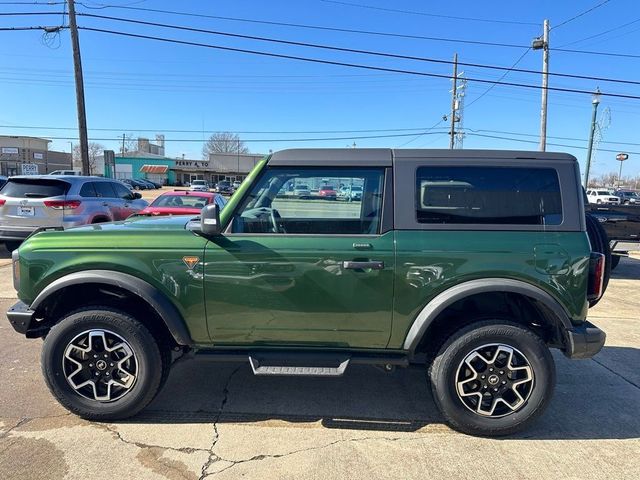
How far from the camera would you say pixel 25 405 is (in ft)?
10.8

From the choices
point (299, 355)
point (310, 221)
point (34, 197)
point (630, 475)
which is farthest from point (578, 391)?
point (34, 197)

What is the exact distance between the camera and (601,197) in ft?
136

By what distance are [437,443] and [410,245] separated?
1.36 m

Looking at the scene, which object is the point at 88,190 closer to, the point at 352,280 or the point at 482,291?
the point at 352,280

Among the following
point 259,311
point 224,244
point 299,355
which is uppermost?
point 224,244

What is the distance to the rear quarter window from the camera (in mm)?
8453

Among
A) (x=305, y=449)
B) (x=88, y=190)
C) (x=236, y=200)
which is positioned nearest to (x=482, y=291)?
(x=305, y=449)

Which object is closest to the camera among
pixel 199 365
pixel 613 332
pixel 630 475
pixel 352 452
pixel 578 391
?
pixel 630 475

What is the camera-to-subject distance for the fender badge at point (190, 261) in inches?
116

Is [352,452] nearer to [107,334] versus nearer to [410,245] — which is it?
[410,245]

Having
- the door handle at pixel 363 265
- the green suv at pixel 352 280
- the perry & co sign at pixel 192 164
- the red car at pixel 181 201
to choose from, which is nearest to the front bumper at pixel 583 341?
the green suv at pixel 352 280

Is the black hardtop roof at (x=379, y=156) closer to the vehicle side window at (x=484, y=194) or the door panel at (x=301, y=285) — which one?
the vehicle side window at (x=484, y=194)

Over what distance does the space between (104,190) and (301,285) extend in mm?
8365

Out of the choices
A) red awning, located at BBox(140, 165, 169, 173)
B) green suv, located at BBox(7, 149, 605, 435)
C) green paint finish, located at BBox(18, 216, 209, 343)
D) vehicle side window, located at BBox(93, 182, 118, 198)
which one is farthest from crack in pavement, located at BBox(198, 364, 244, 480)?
red awning, located at BBox(140, 165, 169, 173)
